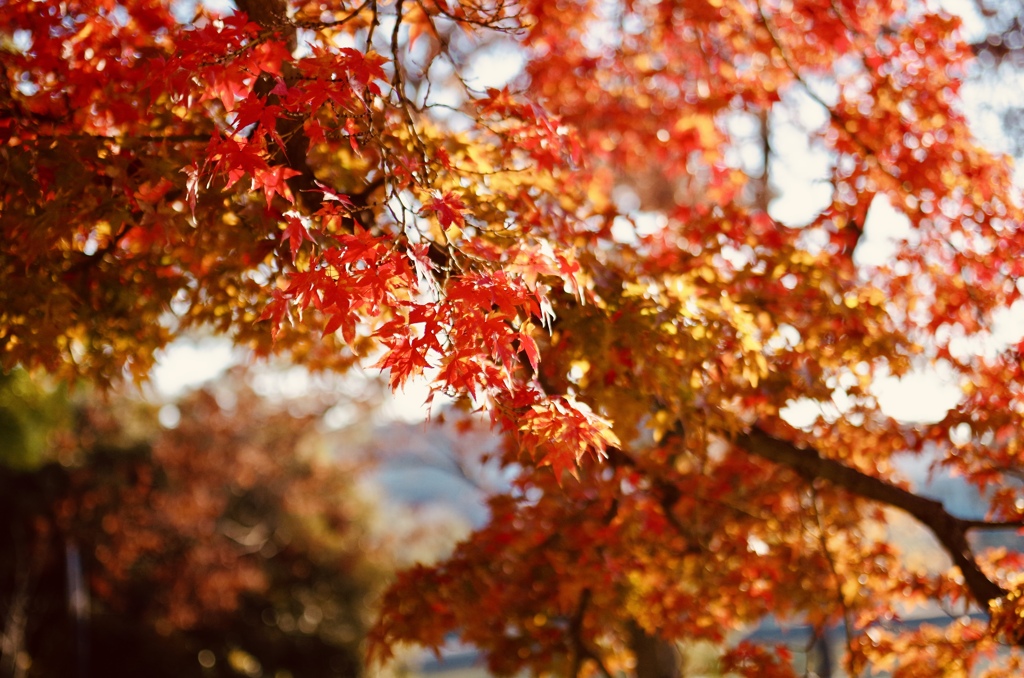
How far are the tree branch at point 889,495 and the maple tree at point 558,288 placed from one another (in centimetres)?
1

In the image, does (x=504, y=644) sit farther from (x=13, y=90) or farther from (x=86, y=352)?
(x=13, y=90)

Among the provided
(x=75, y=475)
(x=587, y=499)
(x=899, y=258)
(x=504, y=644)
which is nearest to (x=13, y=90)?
(x=587, y=499)

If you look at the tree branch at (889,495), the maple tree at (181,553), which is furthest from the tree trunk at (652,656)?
the maple tree at (181,553)

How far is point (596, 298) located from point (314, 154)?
4.16ft

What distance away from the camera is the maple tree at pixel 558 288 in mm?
2289

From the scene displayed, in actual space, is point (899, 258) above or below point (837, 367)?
above

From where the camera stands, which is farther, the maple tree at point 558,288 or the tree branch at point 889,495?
the tree branch at point 889,495

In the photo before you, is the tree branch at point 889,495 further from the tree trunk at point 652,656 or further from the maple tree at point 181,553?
the maple tree at point 181,553

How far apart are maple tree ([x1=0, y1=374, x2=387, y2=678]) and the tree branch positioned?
7347 millimetres

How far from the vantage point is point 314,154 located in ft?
10.4

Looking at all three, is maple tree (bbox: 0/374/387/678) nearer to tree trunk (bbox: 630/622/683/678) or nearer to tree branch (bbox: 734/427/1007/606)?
tree trunk (bbox: 630/622/683/678)

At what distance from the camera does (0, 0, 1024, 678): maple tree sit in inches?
90.1

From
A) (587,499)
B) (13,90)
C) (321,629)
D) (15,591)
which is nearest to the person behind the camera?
(13,90)

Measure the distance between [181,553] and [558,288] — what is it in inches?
324
